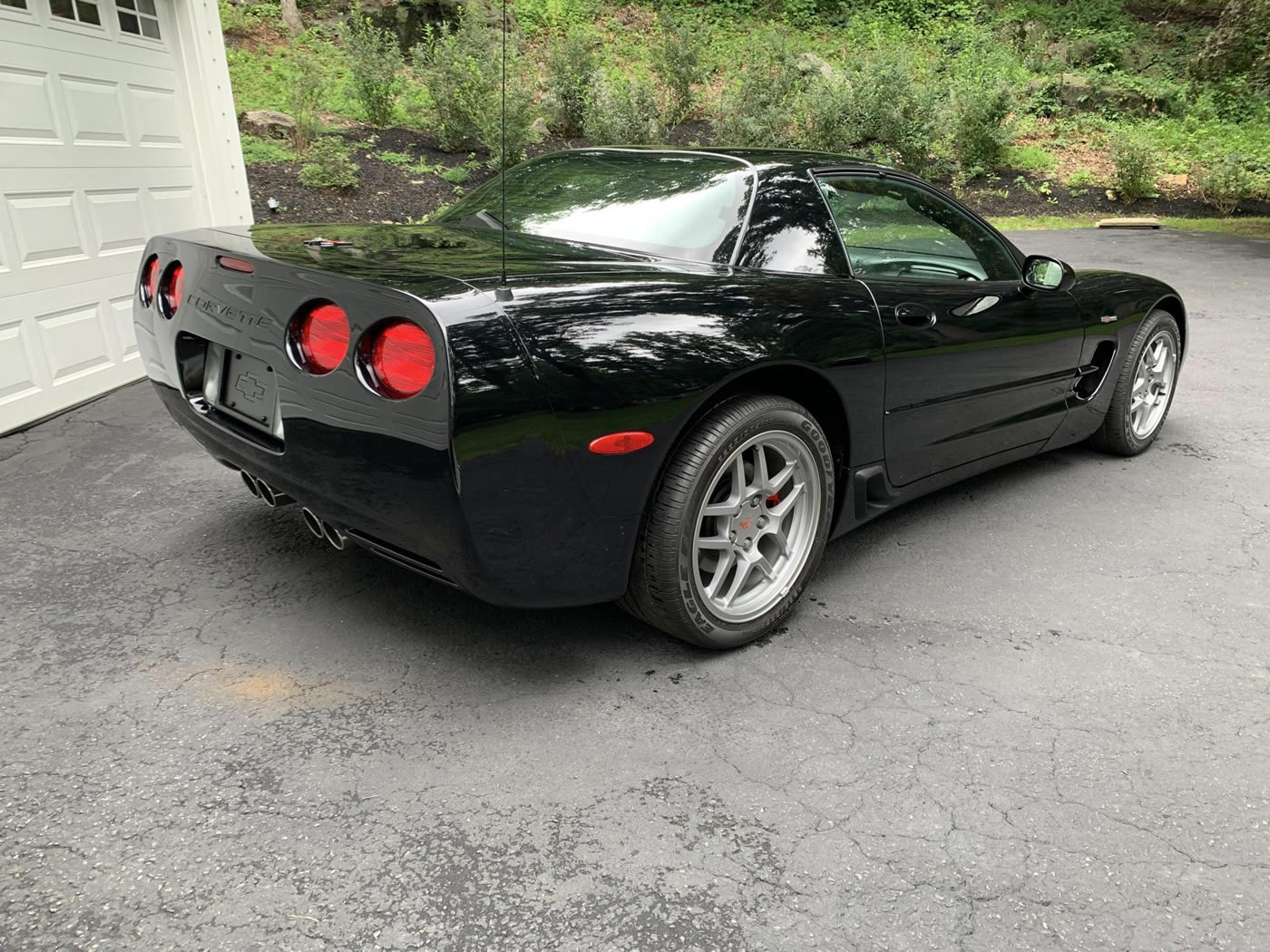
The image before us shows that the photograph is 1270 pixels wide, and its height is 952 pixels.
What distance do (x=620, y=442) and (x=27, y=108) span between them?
466 cm

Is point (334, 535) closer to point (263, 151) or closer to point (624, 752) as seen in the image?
point (624, 752)

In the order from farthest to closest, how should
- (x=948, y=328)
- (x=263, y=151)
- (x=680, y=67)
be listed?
(x=680, y=67) < (x=263, y=151) < (x=948, y=328)

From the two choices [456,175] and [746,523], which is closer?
[746,523]

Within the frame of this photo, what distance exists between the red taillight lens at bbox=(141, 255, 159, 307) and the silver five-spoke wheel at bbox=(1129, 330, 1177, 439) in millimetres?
4180

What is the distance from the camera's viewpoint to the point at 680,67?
49.9 feet

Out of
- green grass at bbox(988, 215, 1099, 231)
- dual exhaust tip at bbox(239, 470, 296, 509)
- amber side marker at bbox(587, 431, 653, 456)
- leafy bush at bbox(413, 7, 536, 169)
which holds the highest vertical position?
leafy bush at bbox(413, 7, 536, 169)

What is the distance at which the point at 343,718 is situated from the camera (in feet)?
7.72

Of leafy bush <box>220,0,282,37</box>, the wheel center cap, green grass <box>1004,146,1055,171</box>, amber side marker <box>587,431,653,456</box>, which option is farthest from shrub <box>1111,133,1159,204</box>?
leafy bush <box>220,0,282,37</box>

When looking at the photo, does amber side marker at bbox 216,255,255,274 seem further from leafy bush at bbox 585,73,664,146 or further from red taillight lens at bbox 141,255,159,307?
leafy bush at bbox 585,73,664,146

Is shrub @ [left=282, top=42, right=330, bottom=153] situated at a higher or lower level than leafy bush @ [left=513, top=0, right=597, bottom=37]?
lower

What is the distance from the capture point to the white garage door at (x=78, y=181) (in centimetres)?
486

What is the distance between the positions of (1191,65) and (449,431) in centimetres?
1538

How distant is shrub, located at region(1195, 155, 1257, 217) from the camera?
14.0m

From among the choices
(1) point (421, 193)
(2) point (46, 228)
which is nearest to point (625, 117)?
(1) point (421, 193)
